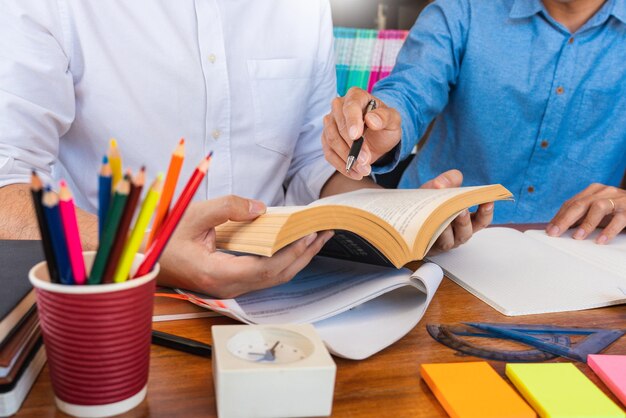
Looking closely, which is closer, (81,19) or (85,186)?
(81,19)

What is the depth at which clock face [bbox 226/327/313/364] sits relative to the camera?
1.76 feet

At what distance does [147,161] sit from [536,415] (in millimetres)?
840

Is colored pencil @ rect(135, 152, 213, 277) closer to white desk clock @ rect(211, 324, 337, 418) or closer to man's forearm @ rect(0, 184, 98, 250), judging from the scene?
white desk clock @ rect(211, 324, 337, 418)

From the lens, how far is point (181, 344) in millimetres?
625

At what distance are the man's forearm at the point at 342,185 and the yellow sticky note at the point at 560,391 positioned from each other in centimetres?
62

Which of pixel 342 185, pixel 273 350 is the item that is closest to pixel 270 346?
pixel 273 350

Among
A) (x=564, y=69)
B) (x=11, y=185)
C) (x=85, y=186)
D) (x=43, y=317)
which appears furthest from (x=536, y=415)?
(x=564, y=69)

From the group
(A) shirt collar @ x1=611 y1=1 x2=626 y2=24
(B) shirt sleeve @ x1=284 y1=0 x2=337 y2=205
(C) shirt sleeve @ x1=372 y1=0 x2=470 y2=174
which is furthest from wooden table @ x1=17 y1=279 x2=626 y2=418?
(A) shirt collar @ x1=611 y1=1 x2=626 y2=24

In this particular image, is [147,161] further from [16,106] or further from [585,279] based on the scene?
[585,279]

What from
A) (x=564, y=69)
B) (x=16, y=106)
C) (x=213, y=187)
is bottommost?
(x=213, y=187)

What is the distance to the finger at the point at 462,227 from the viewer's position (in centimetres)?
93

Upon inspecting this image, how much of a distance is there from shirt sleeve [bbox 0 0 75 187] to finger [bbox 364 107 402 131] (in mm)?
493

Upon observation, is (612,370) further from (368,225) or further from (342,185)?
(342,185)

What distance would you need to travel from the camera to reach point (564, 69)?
1641mm
